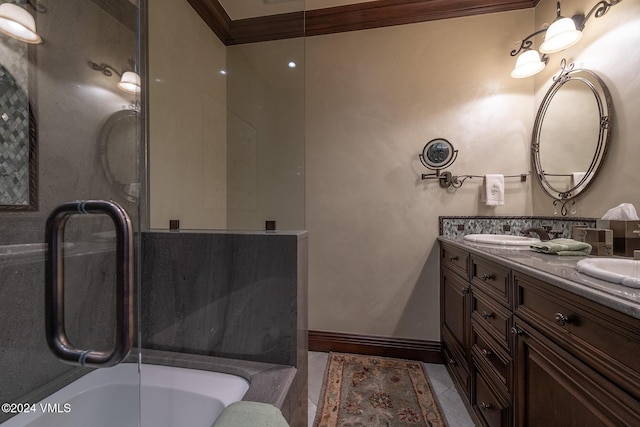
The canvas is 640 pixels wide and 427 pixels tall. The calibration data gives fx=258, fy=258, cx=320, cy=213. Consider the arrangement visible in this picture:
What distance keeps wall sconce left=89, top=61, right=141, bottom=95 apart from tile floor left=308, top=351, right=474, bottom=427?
1947mm

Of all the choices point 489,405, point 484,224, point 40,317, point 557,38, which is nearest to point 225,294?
point 40,317

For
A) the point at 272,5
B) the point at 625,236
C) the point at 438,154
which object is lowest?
the point at 625,236

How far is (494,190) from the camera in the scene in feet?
6.37

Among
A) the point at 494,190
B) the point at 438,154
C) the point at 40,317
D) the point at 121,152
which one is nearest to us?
the point at 40,317

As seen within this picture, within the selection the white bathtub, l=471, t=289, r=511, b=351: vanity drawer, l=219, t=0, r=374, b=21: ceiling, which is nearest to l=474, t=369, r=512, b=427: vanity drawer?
l=471, t=289, r=511, b=351: vanity drawer

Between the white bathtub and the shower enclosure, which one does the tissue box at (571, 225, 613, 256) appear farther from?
the white bathtub

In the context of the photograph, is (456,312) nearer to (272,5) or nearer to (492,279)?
(492,279)

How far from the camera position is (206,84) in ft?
6.04

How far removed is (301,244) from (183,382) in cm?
72

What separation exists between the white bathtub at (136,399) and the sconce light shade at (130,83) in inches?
46.5

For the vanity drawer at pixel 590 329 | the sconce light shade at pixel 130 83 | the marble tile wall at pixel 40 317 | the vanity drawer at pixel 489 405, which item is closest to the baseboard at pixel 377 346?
the vanity drawer at pixel 489 405

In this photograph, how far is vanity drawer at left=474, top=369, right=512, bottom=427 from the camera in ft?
3.53

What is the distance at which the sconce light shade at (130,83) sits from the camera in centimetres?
119

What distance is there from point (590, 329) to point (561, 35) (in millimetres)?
1770
